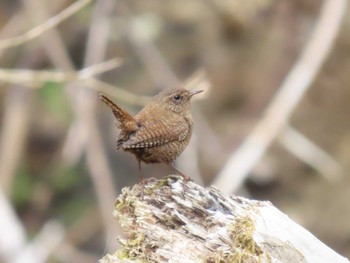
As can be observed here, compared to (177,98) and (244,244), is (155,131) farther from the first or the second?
(244,244)

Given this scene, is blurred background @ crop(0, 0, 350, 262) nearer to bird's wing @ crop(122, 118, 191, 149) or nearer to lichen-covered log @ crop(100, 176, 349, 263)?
bird's wing @ crop(122, 118, 191, 149)

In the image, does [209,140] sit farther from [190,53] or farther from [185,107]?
[185,107]

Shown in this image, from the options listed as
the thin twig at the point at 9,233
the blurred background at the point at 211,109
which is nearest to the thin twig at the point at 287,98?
the thin twig at the point at 9,233

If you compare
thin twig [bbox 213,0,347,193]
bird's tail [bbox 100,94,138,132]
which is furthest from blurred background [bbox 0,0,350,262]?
bird's tail [bbox 100,94,138,132]

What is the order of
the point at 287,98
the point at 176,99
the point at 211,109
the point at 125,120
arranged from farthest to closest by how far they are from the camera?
1. the point at 211,109
2. the point at 287,98
3. the point at 176,99
4. the point at 125,120

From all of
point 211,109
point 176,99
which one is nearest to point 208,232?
point 176,99

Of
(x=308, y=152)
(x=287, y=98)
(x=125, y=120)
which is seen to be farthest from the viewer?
(x=308, y=152)

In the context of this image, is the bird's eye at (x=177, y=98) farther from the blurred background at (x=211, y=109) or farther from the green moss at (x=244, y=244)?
the blurred background at (x=211, y=109)
